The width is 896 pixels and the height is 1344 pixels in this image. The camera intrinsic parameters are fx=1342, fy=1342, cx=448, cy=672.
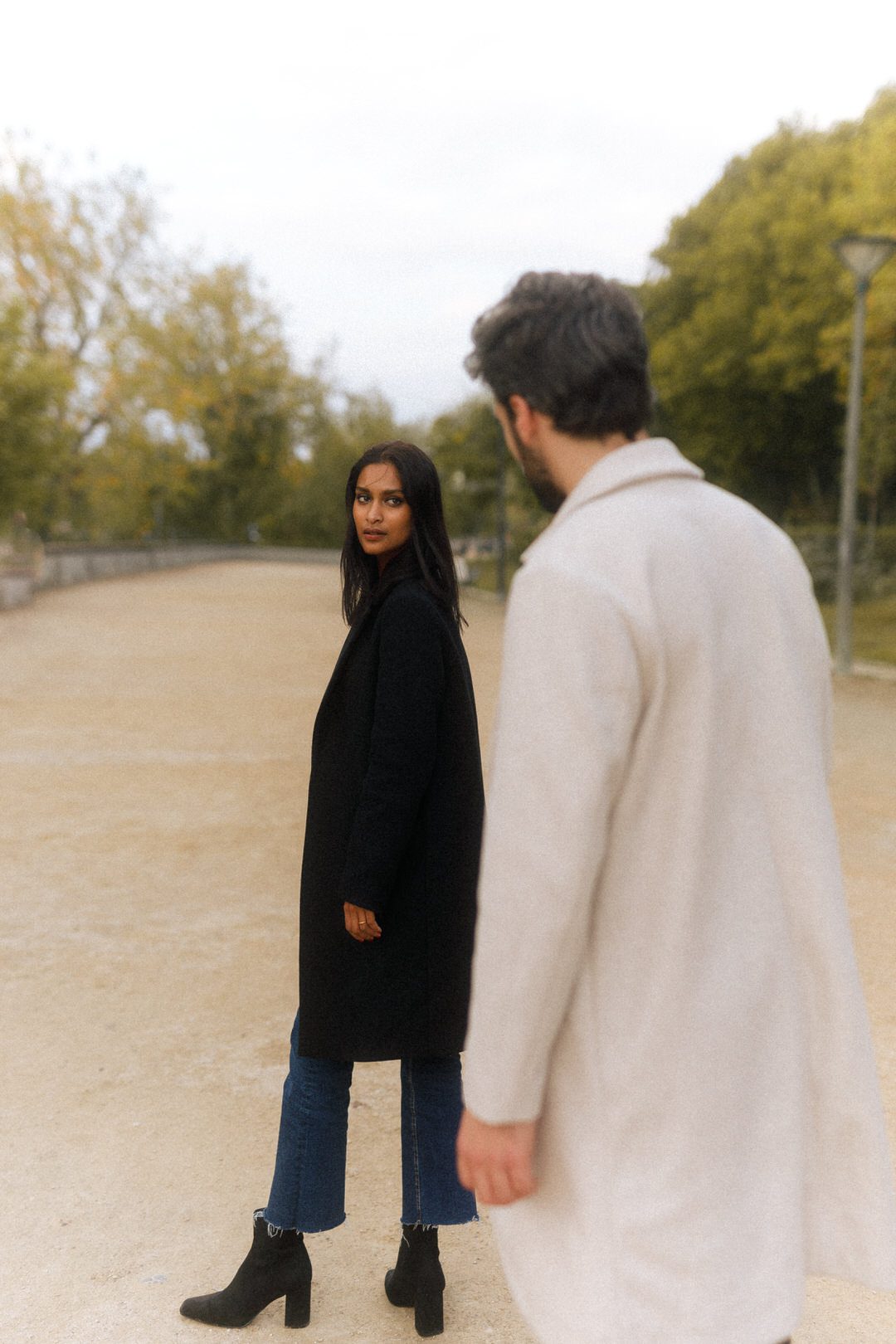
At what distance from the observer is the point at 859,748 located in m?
9.88

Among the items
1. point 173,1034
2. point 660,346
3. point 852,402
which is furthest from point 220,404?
point 173,1034

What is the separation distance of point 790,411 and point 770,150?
6218 millimetres

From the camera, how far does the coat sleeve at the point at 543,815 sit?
140 cm

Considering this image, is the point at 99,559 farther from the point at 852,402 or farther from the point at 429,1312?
the point at 429,1312

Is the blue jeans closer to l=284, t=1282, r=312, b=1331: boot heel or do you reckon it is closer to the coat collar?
l=284, t=1282, r=312, b=1331: boot heel

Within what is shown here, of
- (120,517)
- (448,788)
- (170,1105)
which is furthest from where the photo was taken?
(120,517)

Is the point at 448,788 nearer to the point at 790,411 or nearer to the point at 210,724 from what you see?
the point at 210,724

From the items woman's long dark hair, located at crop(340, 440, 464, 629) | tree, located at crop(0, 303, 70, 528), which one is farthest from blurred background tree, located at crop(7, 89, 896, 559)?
woman's long dark hair, located at crop(340, 440, 464, 629)

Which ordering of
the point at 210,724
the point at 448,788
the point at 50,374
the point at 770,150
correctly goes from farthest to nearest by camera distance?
the point at 770,150 < the point at 50,374 < the point at 210,724 < the point at 448,788

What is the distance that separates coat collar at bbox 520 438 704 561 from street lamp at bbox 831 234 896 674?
516 inches

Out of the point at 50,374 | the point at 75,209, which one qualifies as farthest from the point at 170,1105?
the point at 75,209

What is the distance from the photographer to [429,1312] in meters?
2.70

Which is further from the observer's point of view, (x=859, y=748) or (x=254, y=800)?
(x=859, y=748)

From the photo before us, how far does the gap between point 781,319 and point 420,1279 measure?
84.8ft
